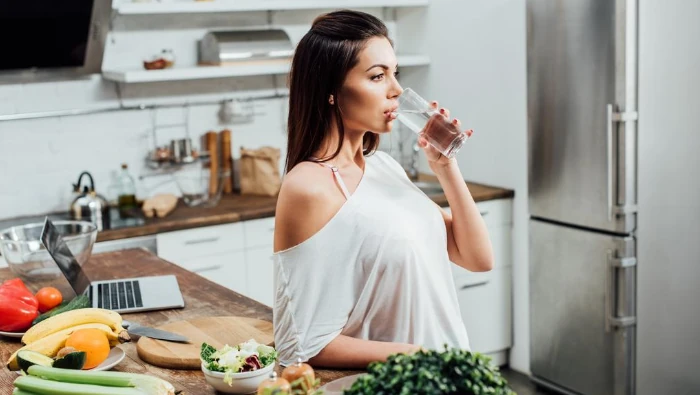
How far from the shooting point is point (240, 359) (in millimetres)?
1671

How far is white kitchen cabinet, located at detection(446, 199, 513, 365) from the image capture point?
167 inches

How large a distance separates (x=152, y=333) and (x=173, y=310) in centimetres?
32

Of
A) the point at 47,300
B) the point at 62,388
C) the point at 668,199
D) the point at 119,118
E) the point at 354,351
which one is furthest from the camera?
the point at 119,118

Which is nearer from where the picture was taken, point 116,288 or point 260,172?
point 116,288

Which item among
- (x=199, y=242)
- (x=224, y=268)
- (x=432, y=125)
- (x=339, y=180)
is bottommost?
(x=224, y=268)

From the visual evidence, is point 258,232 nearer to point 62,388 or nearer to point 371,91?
point 371,91

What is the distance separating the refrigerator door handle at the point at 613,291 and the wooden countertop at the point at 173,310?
5.90 ft

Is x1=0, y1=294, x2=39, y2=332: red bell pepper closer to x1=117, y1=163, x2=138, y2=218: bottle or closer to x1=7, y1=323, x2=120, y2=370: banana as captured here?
x1=7, y1=323, x2=120, y2=370: banana

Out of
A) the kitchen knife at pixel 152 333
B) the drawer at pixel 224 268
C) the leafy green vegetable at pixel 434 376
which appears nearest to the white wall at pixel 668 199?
the drawer at pixel 224 268

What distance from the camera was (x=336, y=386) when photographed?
1.58 m

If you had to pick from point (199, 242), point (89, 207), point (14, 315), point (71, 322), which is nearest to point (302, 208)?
point (71, 322)

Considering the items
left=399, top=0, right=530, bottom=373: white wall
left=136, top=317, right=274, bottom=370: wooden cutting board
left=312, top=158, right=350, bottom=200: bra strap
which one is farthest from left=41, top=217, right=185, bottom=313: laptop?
left=399, top=0, right=530, bottom=373: white wall

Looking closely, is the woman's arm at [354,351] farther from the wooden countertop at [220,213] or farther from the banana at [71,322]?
the wooden countertop at [220,213]

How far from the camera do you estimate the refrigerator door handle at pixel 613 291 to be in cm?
360
